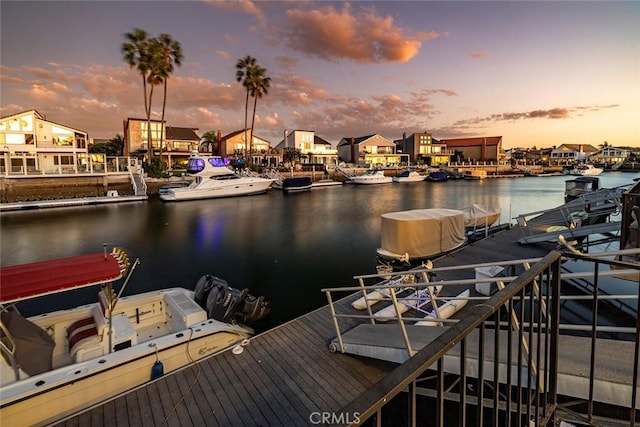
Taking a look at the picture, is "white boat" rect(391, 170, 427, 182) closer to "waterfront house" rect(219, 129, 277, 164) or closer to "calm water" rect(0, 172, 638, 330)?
"waterfront house" rect(219, 129, 277, 164)

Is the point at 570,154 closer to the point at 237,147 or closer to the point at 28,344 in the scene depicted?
the point at 237,147

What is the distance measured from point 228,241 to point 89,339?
51.5ft

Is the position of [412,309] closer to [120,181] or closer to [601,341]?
[601,341]

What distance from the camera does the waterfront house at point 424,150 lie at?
98125 mm

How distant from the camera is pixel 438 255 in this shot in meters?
13.7

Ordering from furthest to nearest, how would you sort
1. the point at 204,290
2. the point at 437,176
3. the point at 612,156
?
the point at 612,156
the point at 437,176
the point at 204,290

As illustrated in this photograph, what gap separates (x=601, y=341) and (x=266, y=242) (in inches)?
746

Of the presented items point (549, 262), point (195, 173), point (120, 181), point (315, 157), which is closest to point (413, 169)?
point (315, 157)

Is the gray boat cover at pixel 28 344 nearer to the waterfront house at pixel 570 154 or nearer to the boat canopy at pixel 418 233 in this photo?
the boat canopy at pixel 418 233

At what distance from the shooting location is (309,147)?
8094 cm

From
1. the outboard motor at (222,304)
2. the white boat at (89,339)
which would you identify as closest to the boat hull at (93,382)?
the white boat at (89,339)

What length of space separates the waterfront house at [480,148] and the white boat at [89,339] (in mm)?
111893

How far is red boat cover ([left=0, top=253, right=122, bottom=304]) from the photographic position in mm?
5916

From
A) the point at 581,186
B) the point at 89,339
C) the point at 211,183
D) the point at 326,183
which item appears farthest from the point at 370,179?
the point at 89,339
